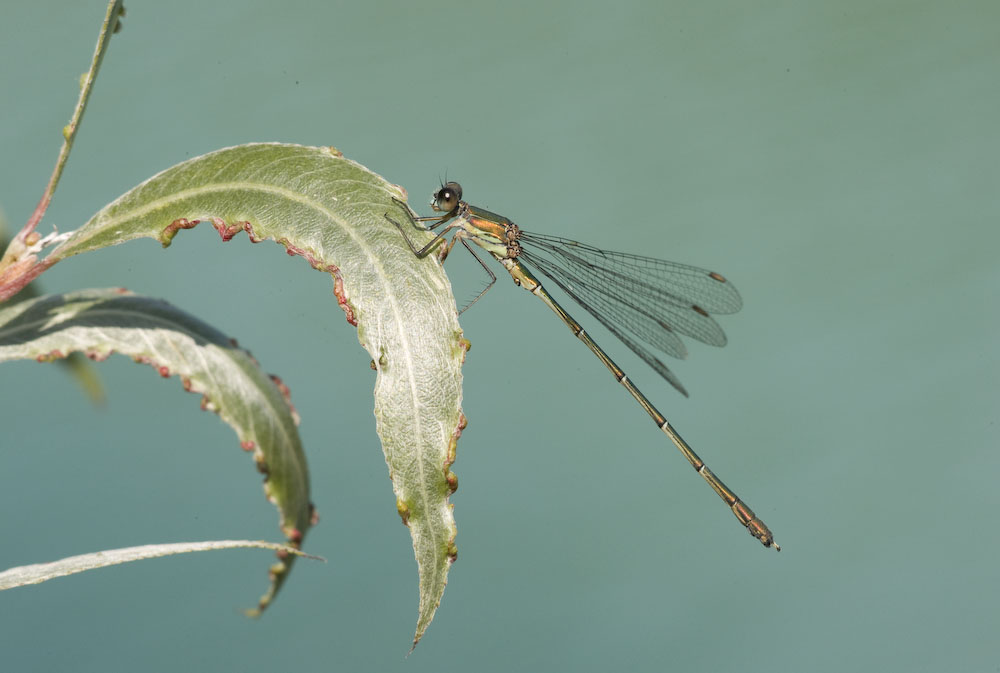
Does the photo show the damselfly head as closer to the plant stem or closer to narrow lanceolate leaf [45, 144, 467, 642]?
narrow lanceolate leaf [45, 144, 467, 642]

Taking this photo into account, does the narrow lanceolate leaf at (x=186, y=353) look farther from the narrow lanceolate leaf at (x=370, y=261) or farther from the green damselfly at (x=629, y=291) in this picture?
the green damselfly at (x=629, y=291)

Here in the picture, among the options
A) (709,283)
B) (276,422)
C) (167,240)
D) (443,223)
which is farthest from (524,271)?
(167,240)

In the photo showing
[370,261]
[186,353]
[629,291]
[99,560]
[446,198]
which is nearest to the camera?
[99,560]

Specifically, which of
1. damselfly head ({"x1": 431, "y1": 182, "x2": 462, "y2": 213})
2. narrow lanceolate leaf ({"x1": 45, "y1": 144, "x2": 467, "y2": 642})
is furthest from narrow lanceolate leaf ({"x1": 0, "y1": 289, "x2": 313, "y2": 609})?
damselfly head ({"x1": 431, "y1": 182, "x2": 462, "y2": 213})

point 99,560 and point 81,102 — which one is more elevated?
point 81,102

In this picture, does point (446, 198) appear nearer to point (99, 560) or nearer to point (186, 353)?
point (186, 353)

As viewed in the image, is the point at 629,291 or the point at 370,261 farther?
the point at 629,291

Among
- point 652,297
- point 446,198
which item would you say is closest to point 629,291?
point 652,297
